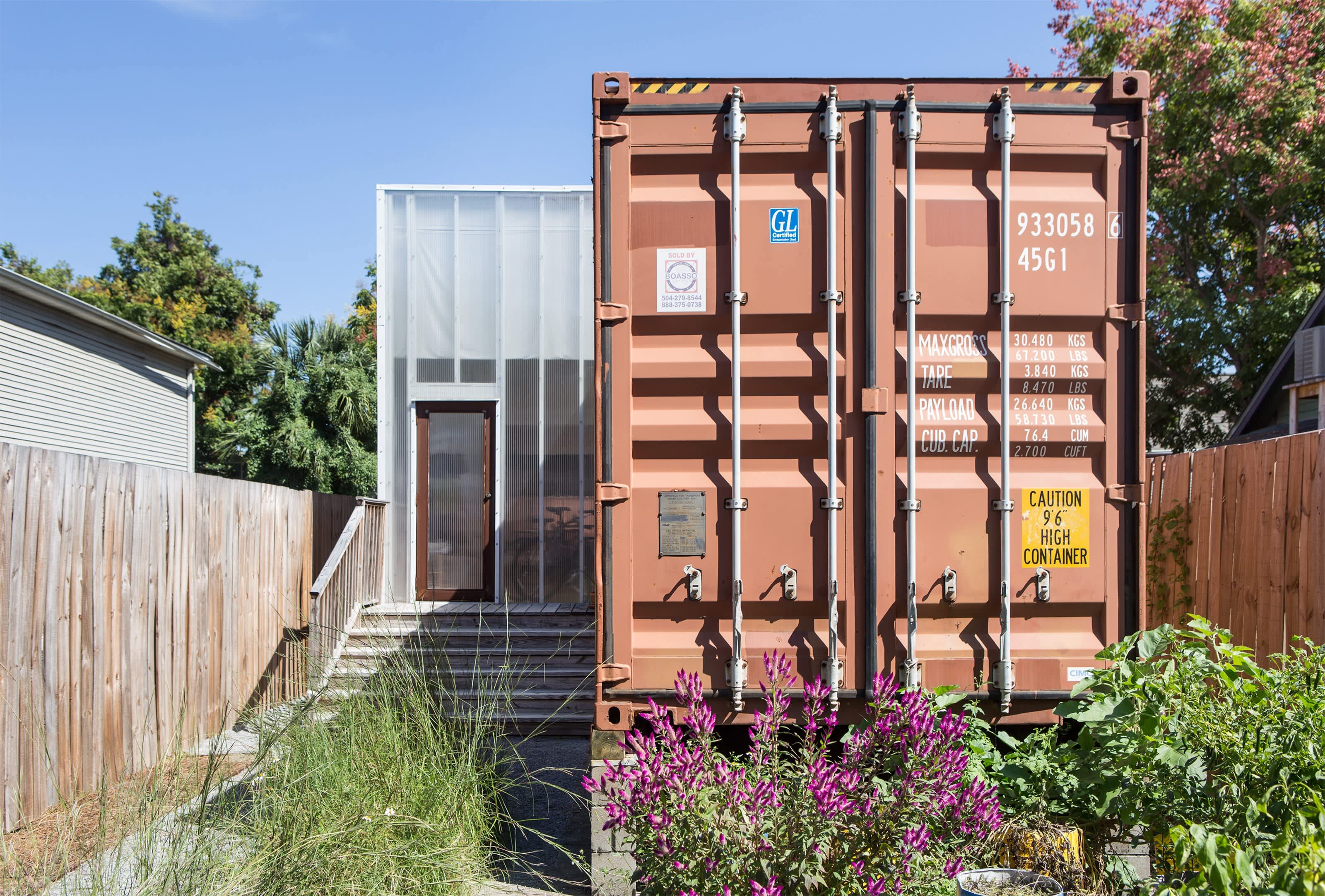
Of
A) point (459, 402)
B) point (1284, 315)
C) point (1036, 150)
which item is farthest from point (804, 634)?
point (1284, 315)

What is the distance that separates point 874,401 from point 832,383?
0.68 ft

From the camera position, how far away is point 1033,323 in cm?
394

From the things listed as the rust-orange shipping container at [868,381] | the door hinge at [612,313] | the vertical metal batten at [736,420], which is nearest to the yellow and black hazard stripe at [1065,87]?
the rust-orange shipping container at [868,381]

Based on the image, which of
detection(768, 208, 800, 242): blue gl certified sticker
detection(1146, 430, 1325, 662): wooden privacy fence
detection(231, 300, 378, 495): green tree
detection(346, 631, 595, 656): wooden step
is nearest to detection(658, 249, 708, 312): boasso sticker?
detection(768, 208, 800, 242): blue gl certified sticker

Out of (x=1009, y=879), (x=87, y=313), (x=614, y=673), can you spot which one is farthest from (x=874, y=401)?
(x=87, y=313)

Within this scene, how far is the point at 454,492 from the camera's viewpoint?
395 inches

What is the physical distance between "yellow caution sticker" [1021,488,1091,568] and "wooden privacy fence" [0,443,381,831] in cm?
352

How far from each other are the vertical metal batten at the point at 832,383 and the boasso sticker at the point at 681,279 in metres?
0.58

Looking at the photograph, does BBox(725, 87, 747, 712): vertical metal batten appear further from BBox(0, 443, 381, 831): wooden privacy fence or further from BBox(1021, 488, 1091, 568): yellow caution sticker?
BBox(0, 443, 381, 831): wooden privacy fence

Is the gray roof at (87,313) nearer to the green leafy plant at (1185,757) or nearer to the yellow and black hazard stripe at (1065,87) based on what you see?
the yellow and black hazard stripe at (1065,87)

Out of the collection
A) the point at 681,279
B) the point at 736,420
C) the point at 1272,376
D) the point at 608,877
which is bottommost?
the point at 608,877

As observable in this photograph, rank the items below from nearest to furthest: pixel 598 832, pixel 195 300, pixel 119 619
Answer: pixel 598 832
pixel 119 619
pixel 195 300

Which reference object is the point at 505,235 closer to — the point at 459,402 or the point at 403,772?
the point at 459,402

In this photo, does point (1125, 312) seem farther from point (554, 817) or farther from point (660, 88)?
point (554, 817)
